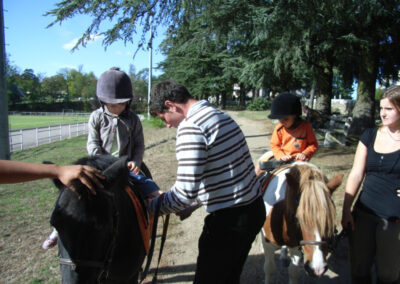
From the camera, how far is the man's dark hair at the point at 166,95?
192cm

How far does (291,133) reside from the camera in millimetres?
3908

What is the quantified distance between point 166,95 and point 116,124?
4.68 ft

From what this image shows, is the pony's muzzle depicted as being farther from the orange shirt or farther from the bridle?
the bridle

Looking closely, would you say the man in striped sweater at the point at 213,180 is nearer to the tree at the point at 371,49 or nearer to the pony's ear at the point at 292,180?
the pony's ear at the point at 292,180

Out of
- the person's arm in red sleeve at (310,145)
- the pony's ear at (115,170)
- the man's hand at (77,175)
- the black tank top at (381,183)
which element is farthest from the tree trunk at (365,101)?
the man's hand at (77,175)

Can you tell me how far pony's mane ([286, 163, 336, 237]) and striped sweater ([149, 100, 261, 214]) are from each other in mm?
871

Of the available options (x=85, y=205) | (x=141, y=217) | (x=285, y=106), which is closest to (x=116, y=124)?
(x=141, y=217)

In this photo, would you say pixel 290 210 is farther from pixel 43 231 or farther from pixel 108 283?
pixel 43 231

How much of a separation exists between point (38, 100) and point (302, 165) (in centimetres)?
8373

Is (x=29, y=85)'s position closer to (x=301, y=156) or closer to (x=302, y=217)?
(x=301, y=156)

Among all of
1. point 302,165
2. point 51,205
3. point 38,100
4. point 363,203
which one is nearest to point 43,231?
point 51,205

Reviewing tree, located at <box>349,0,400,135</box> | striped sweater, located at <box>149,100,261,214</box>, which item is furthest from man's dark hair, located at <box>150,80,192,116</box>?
tree, located at <box>349,0,400,135</box>

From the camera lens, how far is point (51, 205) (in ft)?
19.2

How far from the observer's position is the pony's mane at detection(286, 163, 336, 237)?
2.48 m
